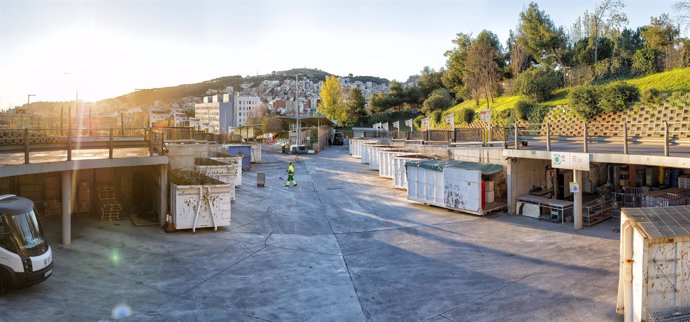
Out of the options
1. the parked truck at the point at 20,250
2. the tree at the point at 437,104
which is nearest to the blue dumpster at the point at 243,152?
the parked truck at the point at 20,250

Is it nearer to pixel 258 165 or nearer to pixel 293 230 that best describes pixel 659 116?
pixel 293 230

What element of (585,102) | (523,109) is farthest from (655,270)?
(523,109)

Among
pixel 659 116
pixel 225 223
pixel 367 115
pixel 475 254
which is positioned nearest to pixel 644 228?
pixel 475 254

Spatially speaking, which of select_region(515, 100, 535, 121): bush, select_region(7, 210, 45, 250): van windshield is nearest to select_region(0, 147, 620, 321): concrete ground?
select_region(7, 210, 45, 250): van windshield

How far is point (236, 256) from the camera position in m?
14.8

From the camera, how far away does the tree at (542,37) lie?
51.2 meters

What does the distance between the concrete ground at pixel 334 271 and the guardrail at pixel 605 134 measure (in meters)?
3.92

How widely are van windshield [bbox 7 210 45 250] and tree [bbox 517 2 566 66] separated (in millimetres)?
52503

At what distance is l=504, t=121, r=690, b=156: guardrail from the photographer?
62.4 ft

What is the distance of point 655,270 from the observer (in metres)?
8.72

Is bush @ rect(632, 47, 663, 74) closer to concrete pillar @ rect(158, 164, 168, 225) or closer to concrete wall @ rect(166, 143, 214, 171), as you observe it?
concrete wall @ rect(166, 143, 214, 171)

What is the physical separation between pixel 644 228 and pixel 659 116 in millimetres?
25699

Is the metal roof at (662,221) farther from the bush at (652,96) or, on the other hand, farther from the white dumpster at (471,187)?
the bush at (652,96)

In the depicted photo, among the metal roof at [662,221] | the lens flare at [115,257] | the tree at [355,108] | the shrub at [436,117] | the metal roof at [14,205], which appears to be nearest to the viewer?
the metal roof at [662,221]
